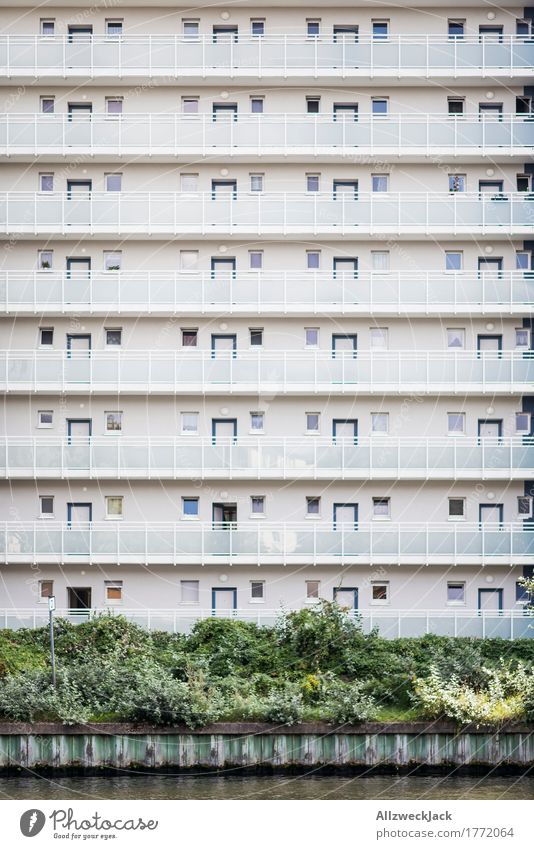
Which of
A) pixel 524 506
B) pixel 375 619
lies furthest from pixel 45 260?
pixel 524 506

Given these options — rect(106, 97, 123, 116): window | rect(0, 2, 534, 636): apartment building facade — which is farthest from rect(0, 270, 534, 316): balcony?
rect(106, 97, 123, 116): window

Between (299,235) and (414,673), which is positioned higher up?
(299,235)

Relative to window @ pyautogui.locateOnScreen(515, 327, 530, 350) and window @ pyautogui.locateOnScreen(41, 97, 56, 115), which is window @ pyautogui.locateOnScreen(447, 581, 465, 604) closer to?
window @ pyautogui.locateOnScreen(515, 327, 530, 350)

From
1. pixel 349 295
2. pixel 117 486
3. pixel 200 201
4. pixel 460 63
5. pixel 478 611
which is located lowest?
pixel 478 611

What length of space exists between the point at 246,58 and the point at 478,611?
2006 centimetres

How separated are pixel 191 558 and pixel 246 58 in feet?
55.5

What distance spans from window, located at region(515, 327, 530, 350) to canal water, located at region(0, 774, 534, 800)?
17538 millimetres

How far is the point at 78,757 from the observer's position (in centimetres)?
3412

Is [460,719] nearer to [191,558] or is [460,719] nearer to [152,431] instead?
[191,558]

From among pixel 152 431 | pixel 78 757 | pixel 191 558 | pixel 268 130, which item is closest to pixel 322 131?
pixel 268 130

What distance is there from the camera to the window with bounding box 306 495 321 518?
4625cm

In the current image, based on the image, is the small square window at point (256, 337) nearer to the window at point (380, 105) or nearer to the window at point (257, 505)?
the window at point (257, 505)

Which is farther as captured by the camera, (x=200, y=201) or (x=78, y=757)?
(x=200, y=201)

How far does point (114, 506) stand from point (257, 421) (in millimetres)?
5602
